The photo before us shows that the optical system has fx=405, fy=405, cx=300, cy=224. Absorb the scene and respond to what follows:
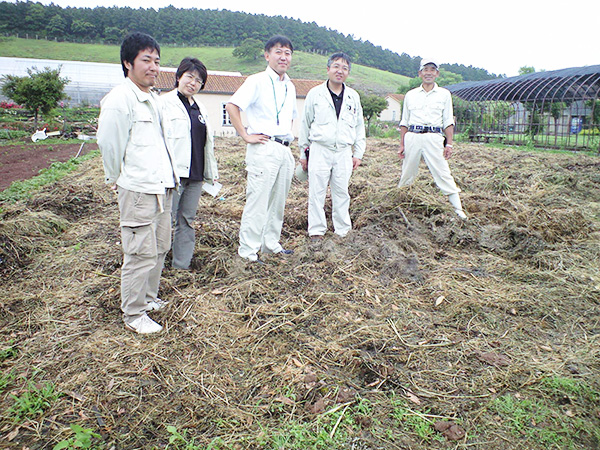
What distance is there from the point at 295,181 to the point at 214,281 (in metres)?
4.37

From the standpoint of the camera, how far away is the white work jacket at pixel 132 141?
2.26 metres

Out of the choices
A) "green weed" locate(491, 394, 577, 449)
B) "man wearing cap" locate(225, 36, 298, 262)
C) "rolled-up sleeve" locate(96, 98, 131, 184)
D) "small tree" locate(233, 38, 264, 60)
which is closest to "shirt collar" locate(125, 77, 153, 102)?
"rolled-up sleeve" locate(96, 98, 131, 184)

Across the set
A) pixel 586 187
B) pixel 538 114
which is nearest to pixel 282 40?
pixel 586 187

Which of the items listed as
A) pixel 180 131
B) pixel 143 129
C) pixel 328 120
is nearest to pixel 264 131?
pixel 180 131

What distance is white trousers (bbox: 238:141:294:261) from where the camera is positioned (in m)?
3.44

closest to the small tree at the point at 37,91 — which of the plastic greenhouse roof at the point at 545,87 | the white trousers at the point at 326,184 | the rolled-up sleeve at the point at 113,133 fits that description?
the plastic greenhouse roof at the point at 545,87

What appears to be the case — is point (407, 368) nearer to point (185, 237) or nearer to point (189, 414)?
point (189, 414)

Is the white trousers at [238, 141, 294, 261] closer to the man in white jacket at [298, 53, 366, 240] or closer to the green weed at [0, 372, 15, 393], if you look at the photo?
the man in white jacket at [298, 53, 366, 240]

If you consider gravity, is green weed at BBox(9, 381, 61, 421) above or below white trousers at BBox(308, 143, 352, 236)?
below

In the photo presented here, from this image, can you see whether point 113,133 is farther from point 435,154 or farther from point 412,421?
point 435,154

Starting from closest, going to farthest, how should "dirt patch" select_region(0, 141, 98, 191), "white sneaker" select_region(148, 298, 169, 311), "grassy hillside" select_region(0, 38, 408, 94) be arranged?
"white sneaker" select_region(148, 298, 169, 311) → "dirt patch" select_region(0, 141, 98, 191) → "grassy hillside" select_region(0, 38, 408, 94)

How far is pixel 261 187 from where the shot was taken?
346cm

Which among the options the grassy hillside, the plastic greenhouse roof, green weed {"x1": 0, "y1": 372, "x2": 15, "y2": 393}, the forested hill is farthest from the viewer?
the forested hill

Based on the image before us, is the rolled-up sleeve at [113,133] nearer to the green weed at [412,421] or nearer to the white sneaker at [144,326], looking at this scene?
the white sneaker at [144,326]
